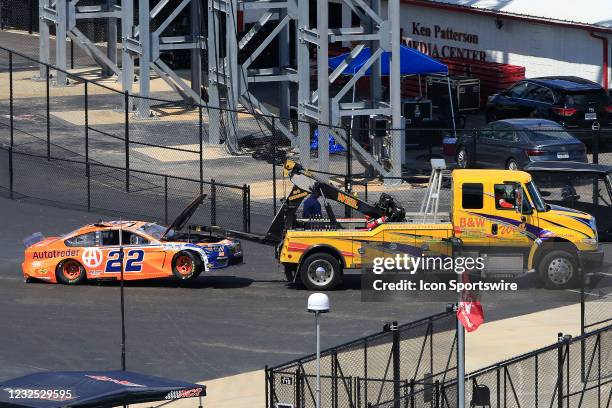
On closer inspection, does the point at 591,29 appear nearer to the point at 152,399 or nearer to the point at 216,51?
the point at 216,51

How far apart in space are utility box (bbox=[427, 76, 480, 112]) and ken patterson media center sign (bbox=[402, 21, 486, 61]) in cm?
263

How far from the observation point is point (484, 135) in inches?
1485

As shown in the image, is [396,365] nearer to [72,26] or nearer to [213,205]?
[213,205]

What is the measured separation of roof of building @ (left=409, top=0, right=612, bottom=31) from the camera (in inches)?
1773

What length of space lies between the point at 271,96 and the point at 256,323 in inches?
877

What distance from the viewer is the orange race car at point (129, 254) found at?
2838cm

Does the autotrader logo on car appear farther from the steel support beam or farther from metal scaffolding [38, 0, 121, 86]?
metal scaffolding [38, 0, 121, 86]

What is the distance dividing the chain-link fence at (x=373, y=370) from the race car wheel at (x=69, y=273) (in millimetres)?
9201

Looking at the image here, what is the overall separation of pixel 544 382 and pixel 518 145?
16.9m

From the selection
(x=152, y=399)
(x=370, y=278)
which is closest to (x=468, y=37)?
(x=370, y=278)

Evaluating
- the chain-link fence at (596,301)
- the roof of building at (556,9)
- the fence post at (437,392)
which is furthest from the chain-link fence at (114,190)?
the fence post at (437,392)

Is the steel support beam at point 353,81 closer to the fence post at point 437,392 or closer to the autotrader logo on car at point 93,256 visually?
the autotrader logo on car at point 93,256

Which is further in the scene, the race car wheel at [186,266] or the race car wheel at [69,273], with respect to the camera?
the race car wheel at [69,273]

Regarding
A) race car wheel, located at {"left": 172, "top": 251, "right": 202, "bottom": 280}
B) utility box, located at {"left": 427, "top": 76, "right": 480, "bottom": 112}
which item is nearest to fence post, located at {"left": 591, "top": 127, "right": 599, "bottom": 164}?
utility box, located at {"left": 427, "top": 76, "right": 480, "bottom": 112}
